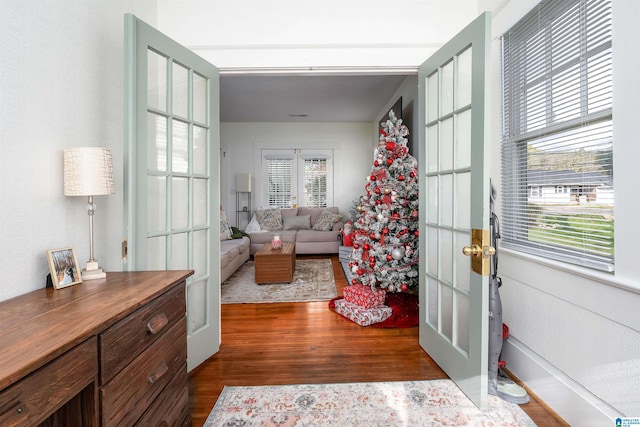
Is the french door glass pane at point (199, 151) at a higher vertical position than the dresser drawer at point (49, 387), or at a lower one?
higher

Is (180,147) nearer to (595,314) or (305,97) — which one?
(595,314)

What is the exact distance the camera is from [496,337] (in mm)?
1949

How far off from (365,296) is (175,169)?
2085mm

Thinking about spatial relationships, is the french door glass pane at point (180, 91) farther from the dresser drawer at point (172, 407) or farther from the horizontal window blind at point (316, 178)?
the horizontal window blind at point (316, 178)

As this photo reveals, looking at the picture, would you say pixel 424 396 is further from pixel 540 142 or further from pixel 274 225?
pixel 274 225

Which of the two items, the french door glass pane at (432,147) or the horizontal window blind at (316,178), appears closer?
the french door glass pane at (432,147)

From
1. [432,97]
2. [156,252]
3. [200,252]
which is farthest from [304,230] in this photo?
[156,252]

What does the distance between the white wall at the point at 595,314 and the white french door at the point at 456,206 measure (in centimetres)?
41

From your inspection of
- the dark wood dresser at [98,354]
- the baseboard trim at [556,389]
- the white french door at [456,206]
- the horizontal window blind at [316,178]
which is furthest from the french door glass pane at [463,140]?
the horizontal window blind at [316,178]

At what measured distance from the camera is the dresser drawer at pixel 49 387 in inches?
27.1

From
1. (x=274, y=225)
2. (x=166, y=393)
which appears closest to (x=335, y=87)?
(x=274, y=225)

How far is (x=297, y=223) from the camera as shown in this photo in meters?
6.97

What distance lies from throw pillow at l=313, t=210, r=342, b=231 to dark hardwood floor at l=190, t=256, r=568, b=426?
3.52 m

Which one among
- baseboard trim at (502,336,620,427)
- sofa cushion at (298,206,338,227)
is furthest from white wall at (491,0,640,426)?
sofa cushion at (298,206,338,227)
